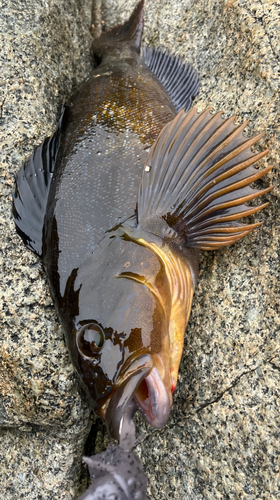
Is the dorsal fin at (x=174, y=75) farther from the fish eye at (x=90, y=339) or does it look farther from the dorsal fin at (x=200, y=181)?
the fish eye at (x=90, y=339)

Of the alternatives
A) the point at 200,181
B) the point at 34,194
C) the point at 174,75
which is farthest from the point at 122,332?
the point at 174,75

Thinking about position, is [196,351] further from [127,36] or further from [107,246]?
[127,36]

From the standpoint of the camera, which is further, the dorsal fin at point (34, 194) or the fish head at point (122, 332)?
the dorsal fin at point (34, 194)

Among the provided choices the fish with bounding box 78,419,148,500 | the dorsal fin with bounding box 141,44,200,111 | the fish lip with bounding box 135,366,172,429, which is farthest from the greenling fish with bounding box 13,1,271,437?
the dorsal fin with bounding box 141,44,200,111

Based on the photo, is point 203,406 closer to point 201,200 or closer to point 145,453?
point 145,453

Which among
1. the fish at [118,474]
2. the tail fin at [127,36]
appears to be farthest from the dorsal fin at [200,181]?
the tail fin at [127,36]

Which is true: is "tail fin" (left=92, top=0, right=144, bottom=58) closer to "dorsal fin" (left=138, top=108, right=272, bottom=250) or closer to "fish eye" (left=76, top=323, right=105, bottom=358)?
"dorsal fin" (left=138, top=108, right=272, bottom=250)
